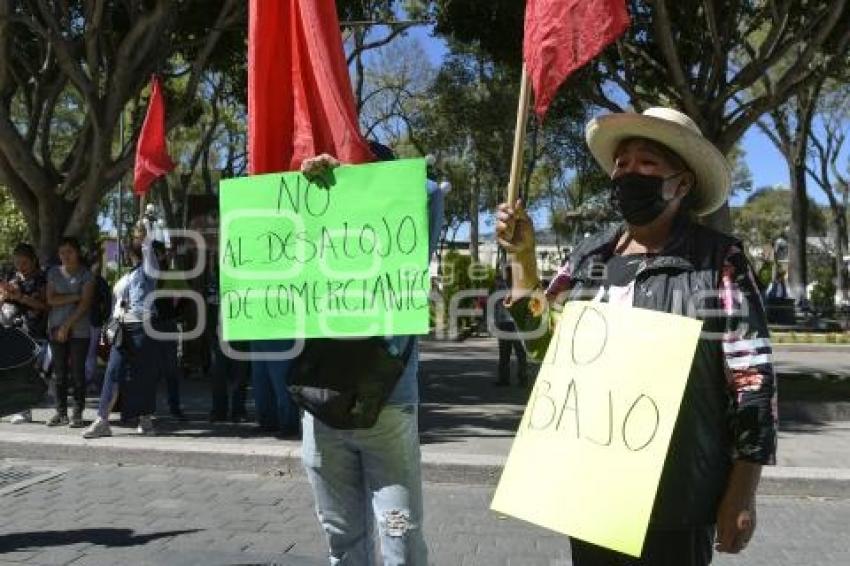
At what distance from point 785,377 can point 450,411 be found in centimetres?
508

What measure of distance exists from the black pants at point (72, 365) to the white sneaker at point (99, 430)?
0.60 meters

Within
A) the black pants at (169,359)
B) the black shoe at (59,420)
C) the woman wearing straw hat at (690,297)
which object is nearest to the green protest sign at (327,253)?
the woman wearing straw hat at (690,297)

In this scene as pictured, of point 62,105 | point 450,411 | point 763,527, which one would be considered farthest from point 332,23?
point 62,105

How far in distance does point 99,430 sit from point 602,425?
6319mm

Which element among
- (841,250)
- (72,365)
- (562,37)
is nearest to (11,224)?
(841,250)

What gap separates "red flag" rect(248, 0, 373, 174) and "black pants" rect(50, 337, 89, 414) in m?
5.77

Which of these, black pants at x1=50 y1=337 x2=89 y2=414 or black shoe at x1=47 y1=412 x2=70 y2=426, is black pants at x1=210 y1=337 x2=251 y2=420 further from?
black shoe at x1=47 y1=412 x2=70 y2=426

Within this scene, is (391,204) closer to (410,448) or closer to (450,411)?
(410,448)

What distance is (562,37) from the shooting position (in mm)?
2746

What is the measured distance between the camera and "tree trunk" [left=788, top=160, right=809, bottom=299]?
2942 centimetres

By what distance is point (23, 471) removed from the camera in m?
6.96

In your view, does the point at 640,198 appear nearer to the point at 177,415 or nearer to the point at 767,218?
the point at 177,415

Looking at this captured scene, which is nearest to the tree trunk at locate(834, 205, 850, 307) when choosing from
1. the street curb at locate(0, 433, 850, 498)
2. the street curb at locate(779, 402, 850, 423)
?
the street curb at locate(779, 402, 850, 423)

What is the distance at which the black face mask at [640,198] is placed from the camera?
2.49 metres
